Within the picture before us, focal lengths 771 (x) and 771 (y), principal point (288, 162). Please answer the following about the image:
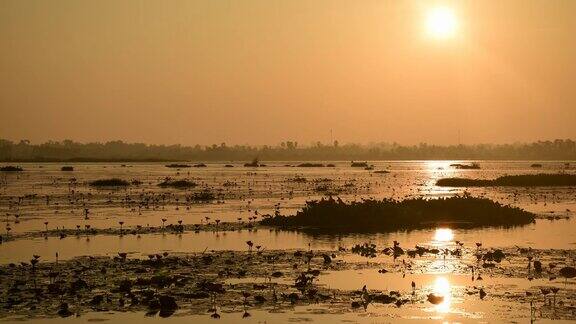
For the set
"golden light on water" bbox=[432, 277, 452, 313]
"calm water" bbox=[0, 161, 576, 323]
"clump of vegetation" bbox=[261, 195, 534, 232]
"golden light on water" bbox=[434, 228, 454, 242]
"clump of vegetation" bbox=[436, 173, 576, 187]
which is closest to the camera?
"calm water" bbox=[0, 161, 576, 323]

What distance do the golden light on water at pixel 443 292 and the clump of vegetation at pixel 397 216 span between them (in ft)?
62.3

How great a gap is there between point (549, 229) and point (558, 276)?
18.3 m

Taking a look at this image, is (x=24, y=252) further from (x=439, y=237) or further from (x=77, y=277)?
(x=439, y=237)

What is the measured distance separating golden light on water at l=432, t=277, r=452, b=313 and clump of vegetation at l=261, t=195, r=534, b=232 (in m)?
19.0

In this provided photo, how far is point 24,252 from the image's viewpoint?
30984 millimetres

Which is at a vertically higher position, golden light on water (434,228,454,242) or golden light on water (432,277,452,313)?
→ golden light on water (432,277,452,313)

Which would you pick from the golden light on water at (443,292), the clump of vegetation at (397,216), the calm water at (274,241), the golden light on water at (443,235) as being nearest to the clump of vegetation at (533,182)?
the calm water at (274,241)

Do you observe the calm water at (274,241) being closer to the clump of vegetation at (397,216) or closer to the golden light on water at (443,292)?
the golden light on water at (443,292)

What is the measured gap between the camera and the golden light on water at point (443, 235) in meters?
37.3

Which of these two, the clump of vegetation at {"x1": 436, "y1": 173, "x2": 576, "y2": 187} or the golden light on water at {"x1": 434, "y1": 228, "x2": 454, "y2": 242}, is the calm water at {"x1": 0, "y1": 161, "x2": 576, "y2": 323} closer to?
the golden light on water at {"x1": 434, "y1": 228, "x2": 454, "y2": 242}

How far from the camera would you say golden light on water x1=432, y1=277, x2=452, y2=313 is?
1990 centimetres

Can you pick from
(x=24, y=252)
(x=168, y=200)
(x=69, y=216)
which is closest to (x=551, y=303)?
(x=24, y=252)

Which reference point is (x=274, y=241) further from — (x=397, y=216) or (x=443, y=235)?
(x=397, y=216)

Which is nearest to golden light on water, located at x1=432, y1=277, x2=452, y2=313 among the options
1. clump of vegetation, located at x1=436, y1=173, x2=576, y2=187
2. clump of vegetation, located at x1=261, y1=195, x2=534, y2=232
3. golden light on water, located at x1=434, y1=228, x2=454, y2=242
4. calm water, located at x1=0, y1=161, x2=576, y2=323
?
calm water, located at x1=0, y1=161, x2=576, y2=323
